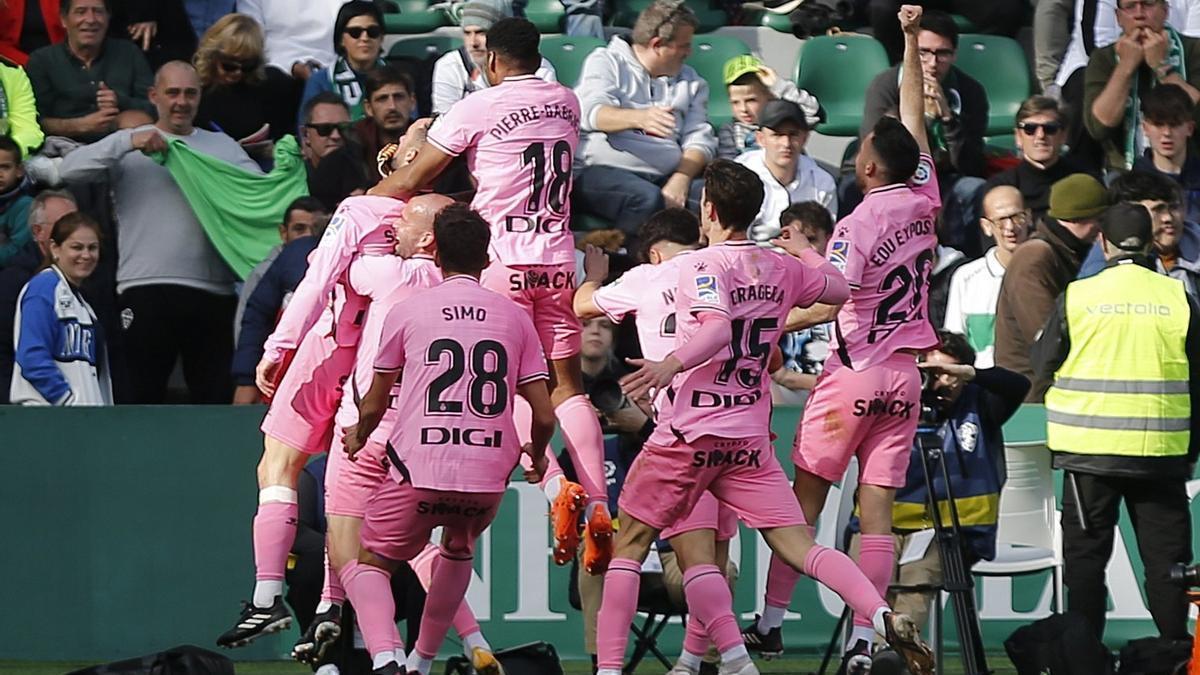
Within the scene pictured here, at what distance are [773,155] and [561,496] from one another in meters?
3.96

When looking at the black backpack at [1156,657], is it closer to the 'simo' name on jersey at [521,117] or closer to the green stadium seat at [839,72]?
the 'simo' name on jersey at [521,117]

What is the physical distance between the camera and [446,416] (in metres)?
8.68

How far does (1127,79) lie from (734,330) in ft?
18.2

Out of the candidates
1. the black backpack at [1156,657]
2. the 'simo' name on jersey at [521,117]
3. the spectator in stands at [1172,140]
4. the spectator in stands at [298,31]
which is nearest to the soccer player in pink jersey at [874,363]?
the black backpack at [1156,657]

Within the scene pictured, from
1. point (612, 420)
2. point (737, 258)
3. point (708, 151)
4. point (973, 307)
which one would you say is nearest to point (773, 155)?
point (708, 151)

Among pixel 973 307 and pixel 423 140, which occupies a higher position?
pixel 423 140

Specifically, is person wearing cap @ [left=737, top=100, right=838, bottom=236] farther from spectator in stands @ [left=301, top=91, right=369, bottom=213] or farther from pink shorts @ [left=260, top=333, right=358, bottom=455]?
pink shorts @ [left=260, top=333, right=358, bottom=455]

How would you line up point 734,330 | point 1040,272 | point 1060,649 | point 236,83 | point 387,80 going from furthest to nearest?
point 236,83 → point 387,80 → point 1040,272 → point 1060,649 → point 734,330

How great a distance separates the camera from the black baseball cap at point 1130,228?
10.3 m

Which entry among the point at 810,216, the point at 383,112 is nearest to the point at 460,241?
the point at 810,216

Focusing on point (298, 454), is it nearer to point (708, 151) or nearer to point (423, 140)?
point (423, 140)

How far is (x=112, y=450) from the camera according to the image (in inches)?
456

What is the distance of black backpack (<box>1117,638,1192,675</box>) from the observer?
9.59 metres

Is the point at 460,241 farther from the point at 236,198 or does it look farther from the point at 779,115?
the point at 779,115
